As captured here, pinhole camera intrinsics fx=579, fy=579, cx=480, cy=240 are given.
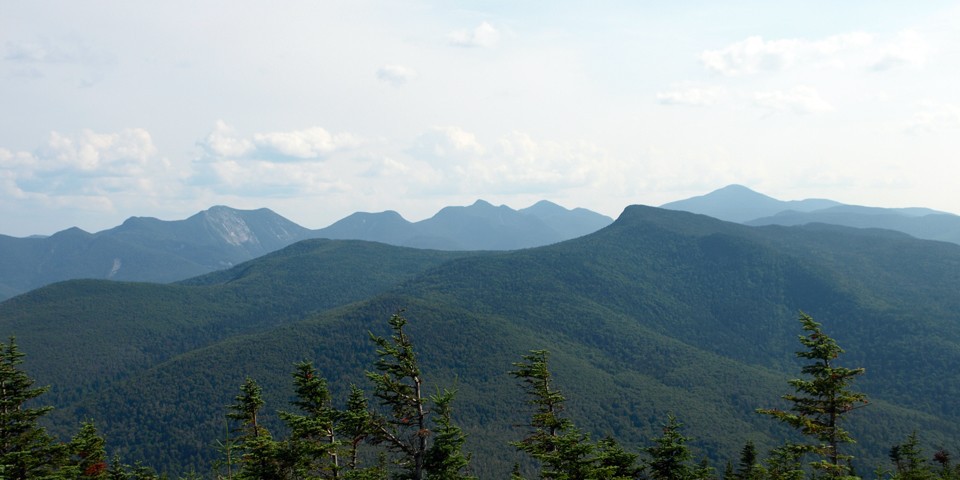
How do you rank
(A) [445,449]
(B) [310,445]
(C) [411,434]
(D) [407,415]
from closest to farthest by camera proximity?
(D) [407,415], (A) [445,449], (C) [411,434], (B) [310,445]

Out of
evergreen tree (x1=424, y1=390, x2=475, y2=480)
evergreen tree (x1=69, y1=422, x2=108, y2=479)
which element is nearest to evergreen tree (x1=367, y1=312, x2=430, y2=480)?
evergreen tree (x1=424, y1=390, x2=475, y2=480)

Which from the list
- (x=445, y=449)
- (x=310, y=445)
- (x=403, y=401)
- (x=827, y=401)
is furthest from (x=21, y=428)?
(x=827, y=401)

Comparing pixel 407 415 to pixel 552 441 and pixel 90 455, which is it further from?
pixel 90 455

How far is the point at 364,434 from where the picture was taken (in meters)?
28.9

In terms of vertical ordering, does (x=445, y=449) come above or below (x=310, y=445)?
above

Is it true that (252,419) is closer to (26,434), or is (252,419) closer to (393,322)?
(26,434)

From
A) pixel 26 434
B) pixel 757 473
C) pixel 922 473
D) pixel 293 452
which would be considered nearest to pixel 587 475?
pixel 293 452

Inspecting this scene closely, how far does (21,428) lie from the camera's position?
35906 millimetres

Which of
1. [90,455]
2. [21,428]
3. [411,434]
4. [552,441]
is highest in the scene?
[411,434]

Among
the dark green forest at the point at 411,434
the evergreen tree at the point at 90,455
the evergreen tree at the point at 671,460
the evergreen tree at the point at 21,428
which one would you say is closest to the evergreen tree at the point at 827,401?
the dark green forest at the point at 411,434

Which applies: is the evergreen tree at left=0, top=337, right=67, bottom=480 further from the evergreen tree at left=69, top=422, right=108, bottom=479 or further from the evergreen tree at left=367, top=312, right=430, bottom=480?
the evergreen tree at left=367, top=312, right=430, bottom=480

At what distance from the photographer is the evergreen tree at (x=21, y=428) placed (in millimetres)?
35219

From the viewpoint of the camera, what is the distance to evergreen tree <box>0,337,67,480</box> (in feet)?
116

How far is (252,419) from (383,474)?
35.5 feet
